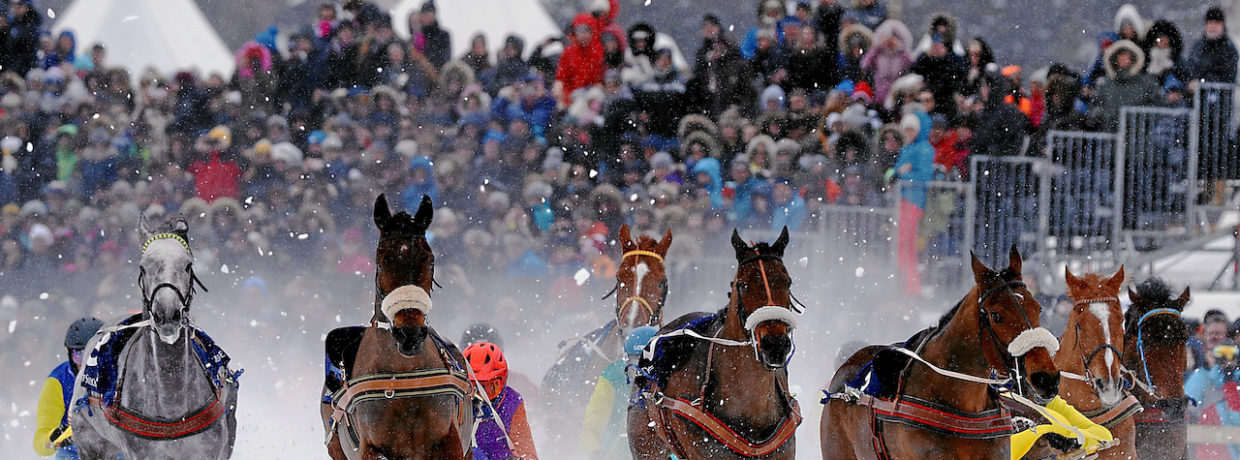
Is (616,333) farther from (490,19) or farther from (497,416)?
(490,19)

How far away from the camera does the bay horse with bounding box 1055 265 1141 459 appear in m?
6.85

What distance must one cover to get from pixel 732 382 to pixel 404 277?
1534 mm

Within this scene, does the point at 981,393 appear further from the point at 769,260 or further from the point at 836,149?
the point at 836,149

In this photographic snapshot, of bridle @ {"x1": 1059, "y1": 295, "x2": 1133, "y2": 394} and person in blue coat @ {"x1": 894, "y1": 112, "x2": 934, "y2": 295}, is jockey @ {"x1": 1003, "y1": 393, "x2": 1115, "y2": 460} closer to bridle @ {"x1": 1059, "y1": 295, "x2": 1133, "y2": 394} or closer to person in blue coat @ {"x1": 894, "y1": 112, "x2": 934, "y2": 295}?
bridle @ {"x1": 1059, "y1": 295, "x2": 1133, "y2": 394}

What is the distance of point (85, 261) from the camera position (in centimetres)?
1197

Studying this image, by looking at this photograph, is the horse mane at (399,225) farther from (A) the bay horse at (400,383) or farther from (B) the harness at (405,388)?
(B) the harness at (405,388)

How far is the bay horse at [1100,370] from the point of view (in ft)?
22.5

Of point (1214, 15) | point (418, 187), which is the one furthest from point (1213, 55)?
point (418, 187)

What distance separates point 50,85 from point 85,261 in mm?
1669

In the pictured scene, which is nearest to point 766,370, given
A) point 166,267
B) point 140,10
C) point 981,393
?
point 981,393

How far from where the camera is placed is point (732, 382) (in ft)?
20.1

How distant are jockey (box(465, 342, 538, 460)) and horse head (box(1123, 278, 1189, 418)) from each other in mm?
3171

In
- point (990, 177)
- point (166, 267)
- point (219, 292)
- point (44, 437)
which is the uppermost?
point (990, 177)

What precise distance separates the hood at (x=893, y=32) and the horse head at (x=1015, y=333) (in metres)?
7.07
